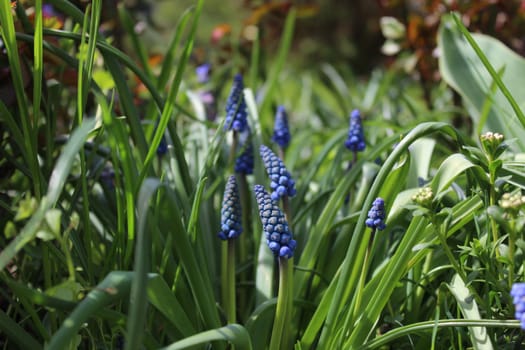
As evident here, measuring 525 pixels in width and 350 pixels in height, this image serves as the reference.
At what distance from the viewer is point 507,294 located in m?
1.01

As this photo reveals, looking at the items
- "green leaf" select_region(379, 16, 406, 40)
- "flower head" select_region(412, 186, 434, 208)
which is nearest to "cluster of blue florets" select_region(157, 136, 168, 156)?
"flower head" select_region(412, 186, 434, 208)

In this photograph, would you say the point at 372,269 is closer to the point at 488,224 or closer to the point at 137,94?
the point at 488,224

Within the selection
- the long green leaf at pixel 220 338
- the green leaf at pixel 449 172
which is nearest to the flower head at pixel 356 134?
the green leaf at pixel 449 172

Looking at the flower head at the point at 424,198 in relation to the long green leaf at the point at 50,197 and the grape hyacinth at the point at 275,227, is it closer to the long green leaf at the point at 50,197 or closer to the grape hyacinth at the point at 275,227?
the grape hyacinth at the point at 275,227

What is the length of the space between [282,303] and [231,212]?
0.67ft

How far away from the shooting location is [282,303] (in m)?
Answer: 1.09

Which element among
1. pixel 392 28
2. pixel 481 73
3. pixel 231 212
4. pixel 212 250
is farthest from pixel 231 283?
pixel 392 28

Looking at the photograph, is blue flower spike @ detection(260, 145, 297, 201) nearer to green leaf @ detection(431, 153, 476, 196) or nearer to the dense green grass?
the dense green grass

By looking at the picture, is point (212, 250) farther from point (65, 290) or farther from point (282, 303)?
point (65, 290)

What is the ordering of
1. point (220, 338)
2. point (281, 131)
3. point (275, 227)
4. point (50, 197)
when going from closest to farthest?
point (50, 197)
point (220, 338)
point (275, 227)
point (281, 131)

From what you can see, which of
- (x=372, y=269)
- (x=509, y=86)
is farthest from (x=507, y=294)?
(x=509, y=86)

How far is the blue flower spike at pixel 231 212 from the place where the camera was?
45.3 inches

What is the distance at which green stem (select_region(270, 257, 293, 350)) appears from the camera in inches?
42.6

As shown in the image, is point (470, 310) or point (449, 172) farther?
point (449, 172)
